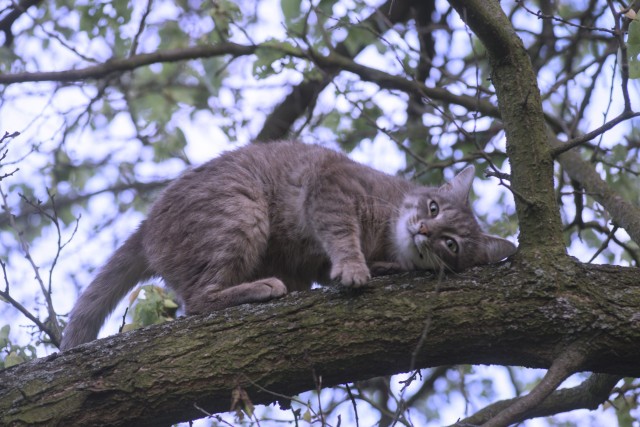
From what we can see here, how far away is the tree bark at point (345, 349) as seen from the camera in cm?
315

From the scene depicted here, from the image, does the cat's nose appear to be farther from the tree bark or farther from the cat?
the tree bark

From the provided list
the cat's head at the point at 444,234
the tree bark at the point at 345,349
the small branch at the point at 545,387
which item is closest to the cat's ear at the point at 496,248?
the cat's head at the point at 444,234

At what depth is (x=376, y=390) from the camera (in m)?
6.12

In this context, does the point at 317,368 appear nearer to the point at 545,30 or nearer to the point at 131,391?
the point at 131,391

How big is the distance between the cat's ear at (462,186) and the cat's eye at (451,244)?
0.43m

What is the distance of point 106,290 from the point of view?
14.9 ft

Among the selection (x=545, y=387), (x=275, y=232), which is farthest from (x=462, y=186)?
(x=545, y=387)

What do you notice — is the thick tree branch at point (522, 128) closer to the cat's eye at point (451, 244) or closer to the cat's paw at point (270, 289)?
the cat's eye at point (451, 244)

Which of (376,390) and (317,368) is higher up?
(376,390)

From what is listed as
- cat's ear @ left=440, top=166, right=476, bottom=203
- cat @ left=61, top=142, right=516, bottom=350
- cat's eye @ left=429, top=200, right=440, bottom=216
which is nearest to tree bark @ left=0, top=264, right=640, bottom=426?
cat @ left=61, top=142, right=516, bottom=350

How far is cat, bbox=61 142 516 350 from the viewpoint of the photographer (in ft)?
14.0

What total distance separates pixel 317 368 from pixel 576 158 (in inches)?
105

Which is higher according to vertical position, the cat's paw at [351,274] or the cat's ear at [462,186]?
the cat's ear at [462,186]

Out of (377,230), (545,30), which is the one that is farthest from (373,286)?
(545,30)
